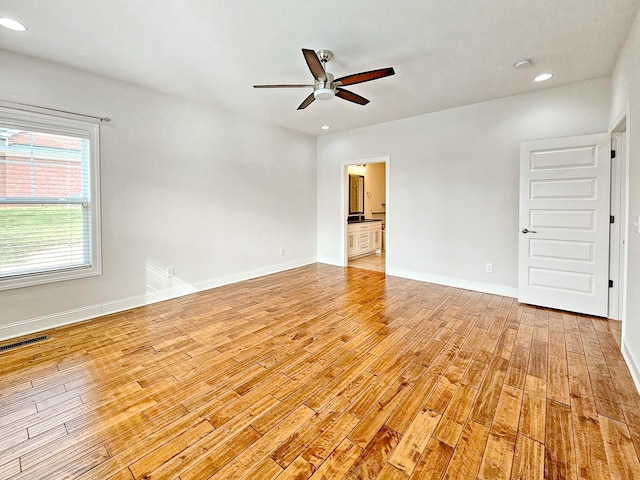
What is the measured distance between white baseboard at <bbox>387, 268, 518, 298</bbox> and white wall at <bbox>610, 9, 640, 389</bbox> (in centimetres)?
163

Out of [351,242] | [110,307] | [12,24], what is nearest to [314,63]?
[12,24]

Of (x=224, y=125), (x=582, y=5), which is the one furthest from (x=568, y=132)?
(x=224, y=125)

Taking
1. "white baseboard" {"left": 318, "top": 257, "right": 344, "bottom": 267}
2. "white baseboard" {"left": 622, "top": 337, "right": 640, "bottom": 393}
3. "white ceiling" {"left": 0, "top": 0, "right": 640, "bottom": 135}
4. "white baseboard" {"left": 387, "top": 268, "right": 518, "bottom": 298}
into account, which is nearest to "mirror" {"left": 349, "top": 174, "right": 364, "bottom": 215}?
"white baseboard" {"left": 318, "top": 257, "right": 344, "bottom": 267}

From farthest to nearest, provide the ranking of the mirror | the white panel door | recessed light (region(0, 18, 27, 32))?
the mirror
the white panel door
recessed light (region(0, 18, 27, 32))

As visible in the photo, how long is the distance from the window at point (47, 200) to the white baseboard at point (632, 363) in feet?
16.3

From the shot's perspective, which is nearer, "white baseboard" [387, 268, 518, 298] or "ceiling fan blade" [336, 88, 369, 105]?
"ceiling fan blade" [336, 88, 369, 105]

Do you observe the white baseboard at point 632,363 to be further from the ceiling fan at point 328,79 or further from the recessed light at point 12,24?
the recessed light at point 12,24

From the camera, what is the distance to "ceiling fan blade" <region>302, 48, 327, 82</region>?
7.92 ft

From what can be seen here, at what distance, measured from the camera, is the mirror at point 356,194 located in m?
7.39

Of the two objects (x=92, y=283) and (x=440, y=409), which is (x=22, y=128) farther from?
(x=440, y=409)

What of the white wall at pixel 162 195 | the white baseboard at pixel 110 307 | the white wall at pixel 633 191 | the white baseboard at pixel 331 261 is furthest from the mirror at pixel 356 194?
the white wall at pixel 633 191

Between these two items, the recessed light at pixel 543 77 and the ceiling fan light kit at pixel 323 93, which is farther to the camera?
the recessed light at pixel 543 77

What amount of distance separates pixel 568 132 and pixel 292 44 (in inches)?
134

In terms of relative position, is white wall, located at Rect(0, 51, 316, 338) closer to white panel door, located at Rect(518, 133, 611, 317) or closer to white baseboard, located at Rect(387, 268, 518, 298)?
white baseboard, located at Rect(387, 268, 518, 298)
